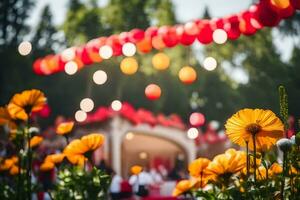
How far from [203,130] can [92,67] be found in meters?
9.31

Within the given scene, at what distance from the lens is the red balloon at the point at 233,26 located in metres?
5.96

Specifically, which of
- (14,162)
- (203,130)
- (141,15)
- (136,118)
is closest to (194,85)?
(203,130)

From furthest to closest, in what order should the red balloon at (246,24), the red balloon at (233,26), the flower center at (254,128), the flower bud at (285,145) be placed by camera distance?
the red balloon at (233,26)
the red balloon at (246,24)
the flower center at (254,128)
the flower bud at (285,145)

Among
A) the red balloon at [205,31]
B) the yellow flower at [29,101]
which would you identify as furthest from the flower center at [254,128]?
the red balloon at [205,31]

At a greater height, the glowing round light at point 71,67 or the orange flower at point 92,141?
the glowing round light at point 71,67

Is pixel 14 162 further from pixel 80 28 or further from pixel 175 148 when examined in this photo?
pixel 80 28

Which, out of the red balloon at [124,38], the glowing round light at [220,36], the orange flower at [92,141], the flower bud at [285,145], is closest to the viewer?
the flower bud at [285,145]

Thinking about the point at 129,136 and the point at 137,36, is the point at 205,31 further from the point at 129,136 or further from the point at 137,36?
the point at 129,136

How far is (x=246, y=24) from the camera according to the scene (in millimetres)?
5789

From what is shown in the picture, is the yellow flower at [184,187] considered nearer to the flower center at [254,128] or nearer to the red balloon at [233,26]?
the flower center at [254,128]

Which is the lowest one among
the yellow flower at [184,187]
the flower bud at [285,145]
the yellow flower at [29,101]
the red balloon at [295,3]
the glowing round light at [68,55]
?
the yellow flower at [184,187]

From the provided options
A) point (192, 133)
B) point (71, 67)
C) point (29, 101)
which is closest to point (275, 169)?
point (29, 101)

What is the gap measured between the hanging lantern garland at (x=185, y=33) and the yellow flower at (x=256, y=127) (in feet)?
11.5

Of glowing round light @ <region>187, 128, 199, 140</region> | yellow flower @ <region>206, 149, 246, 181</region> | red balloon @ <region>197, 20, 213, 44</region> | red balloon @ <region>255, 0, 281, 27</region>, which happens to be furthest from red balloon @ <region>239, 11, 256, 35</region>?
glowing round light @ <region>187, 128, 199, 140</region>
